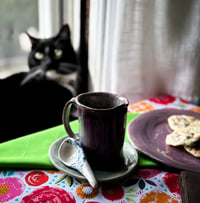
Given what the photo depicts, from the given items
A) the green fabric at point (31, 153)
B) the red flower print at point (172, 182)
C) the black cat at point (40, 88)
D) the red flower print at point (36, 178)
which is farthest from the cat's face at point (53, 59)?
the red flower print at point (172, 182)

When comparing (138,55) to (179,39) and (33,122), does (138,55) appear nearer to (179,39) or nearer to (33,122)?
(179,39)

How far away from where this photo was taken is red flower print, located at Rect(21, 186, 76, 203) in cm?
44

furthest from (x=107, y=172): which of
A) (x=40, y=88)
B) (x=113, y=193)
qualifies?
(x=40, y=88)

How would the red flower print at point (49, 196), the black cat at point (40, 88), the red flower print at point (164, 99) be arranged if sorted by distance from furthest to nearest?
the red flower print at point (164, 99)
the black cat at point (40, 88)
the red flower print at point (49, 196)

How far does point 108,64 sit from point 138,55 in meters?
0.11

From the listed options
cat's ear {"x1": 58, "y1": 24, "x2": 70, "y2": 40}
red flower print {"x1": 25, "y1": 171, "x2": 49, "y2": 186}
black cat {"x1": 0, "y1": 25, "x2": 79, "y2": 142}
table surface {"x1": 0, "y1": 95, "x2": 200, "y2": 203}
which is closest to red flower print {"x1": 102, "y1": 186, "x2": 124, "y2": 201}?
table surface {"x1": 0, "y1": 95, "x2": 200, "y2": 203}

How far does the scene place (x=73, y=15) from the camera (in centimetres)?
91

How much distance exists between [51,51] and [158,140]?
1.54 feet

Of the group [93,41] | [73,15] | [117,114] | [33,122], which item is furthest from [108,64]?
[117,114]

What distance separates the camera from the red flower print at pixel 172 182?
0.49m

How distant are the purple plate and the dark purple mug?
0.26 ft

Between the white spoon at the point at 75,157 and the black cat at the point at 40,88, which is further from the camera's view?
the black cat at the point at 40,88

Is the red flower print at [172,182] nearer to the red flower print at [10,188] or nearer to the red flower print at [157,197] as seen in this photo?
the red flower print at [157,197]

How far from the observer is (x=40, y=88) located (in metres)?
0.87
